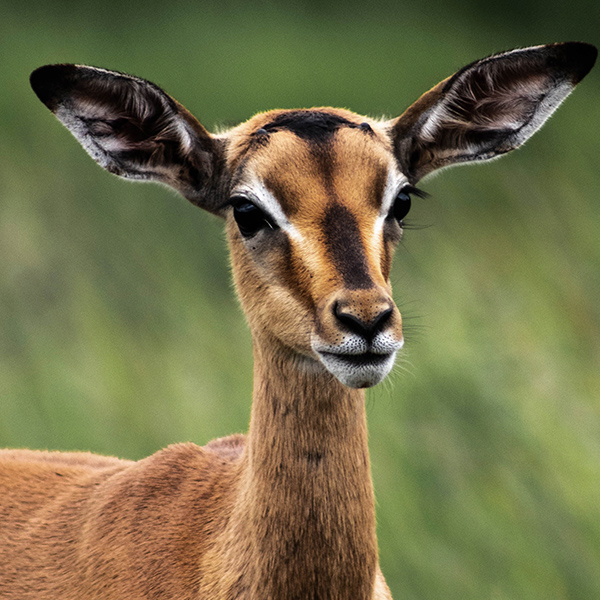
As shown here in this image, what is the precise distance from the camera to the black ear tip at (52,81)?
155 inches

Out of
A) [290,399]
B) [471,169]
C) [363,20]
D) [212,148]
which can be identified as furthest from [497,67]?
[363,20]

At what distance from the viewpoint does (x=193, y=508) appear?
4348 millimetres

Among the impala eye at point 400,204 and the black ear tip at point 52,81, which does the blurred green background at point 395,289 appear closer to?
the impala eye at point 400,204

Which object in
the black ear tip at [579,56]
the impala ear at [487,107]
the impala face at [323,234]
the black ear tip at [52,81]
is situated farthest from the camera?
the impala ear at [487,107]

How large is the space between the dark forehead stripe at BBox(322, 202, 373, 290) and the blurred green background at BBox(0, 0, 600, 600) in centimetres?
537

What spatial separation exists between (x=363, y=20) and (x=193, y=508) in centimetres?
1101

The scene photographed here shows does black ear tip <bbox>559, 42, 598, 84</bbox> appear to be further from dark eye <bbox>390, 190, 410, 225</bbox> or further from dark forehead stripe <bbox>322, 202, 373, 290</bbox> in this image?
dark forehead stripe <bbox>322, 202, 373, 290</bbox>

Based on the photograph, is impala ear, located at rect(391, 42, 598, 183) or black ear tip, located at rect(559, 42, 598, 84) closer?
black ear tip, located at rect(559, 42, 598, 84)

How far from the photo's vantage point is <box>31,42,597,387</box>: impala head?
3.56 metres

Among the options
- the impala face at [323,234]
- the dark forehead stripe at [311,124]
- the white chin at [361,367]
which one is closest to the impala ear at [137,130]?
the impala face at [323,234]

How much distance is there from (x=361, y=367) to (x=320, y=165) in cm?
95

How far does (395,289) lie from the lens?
36.8 ft

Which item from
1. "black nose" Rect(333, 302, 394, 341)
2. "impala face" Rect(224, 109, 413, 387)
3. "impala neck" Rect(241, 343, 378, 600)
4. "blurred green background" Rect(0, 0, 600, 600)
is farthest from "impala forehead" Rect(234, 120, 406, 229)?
"blurred green background" Rect(0, 0, 600, 600)

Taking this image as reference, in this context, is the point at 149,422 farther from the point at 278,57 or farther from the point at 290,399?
the point at 290,399
